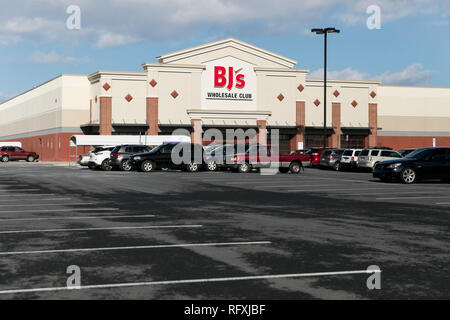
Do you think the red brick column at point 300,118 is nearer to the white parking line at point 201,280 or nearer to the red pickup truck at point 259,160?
the red pickup truck at point 259,160

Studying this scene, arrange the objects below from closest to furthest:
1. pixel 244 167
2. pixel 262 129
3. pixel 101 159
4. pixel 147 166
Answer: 1. pixel 244 167
2. pixel 147 166
3. pixel 101 159
4. pixel 262 129

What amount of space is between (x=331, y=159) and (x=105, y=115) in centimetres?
2377

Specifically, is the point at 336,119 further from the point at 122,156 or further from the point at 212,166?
the point at 122,156

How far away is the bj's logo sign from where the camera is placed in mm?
57688

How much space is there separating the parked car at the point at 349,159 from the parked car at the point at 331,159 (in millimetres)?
602

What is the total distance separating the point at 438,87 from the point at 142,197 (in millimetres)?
59101

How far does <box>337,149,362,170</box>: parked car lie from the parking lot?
22.7 meters

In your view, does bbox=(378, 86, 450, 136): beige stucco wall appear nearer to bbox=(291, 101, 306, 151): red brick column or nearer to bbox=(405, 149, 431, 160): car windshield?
bbox=(291, 101, 306, 151): red brick column

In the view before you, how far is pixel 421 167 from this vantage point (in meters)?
24.6

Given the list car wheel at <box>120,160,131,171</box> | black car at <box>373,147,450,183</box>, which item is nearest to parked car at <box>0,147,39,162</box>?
car wheel at <box>120,160,131,171</box>

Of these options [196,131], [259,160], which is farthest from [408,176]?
[196,131]

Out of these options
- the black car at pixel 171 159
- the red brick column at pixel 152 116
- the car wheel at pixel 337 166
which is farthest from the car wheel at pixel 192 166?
the red brick column at pixel 152 116
